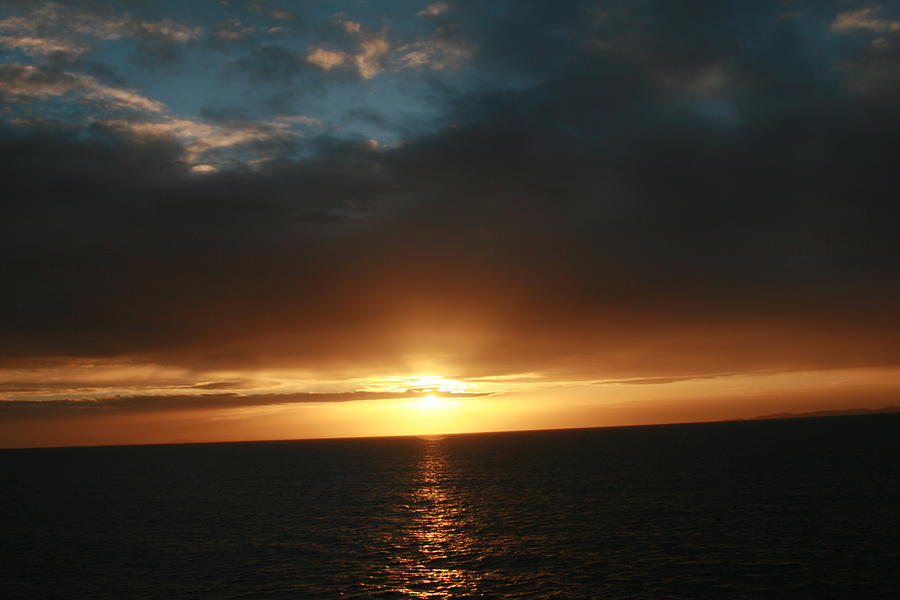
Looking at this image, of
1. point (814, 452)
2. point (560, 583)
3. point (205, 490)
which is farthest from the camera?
point (814, 452)

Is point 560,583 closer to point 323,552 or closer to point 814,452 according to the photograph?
point 323,552

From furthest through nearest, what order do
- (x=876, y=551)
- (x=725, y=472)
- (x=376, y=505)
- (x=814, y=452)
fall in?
(x=814, y=452)
(x=725, y=472)
(x=376, y=505)
(x=876, y=551)

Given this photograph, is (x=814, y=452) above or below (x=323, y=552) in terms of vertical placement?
below

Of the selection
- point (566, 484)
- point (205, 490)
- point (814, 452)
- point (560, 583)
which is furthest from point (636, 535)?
point (814, 452)

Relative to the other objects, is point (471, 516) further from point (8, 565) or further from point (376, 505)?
point (8, 565)

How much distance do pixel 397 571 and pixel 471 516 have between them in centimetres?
2607

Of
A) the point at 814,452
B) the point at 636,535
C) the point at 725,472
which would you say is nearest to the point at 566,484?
the point at 725,472

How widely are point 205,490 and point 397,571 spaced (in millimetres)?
81585

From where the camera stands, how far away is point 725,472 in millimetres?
106750

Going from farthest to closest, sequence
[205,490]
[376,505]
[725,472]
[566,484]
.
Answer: [205,490]
[725,472]
[566,484]
[376,505]

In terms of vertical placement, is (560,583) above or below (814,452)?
above

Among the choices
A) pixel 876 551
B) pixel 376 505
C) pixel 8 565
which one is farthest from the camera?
pixel 376 505

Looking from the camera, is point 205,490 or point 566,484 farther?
point 205,490

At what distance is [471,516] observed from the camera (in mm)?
71625
